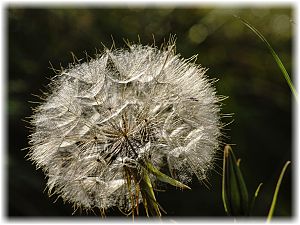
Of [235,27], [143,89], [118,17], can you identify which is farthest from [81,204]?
[235,27]

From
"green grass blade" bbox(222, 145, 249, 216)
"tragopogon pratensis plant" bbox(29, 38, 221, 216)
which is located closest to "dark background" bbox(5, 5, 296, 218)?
"tragopogon pratensis plant" bbox(29, 38, 221, 216)

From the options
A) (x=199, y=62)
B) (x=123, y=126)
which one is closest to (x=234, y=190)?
(x=123, y=126)

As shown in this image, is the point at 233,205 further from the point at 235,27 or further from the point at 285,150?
the point at 235,27

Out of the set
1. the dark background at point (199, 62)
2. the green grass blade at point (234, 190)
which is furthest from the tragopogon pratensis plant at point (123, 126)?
the dark background at point (199, 62)

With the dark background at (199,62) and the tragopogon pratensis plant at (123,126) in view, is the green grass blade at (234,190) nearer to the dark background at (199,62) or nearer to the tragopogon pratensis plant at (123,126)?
the tragopogon pratensis plant at (123,126)

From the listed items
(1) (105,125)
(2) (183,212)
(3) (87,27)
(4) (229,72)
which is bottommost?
(2) (183,212)
